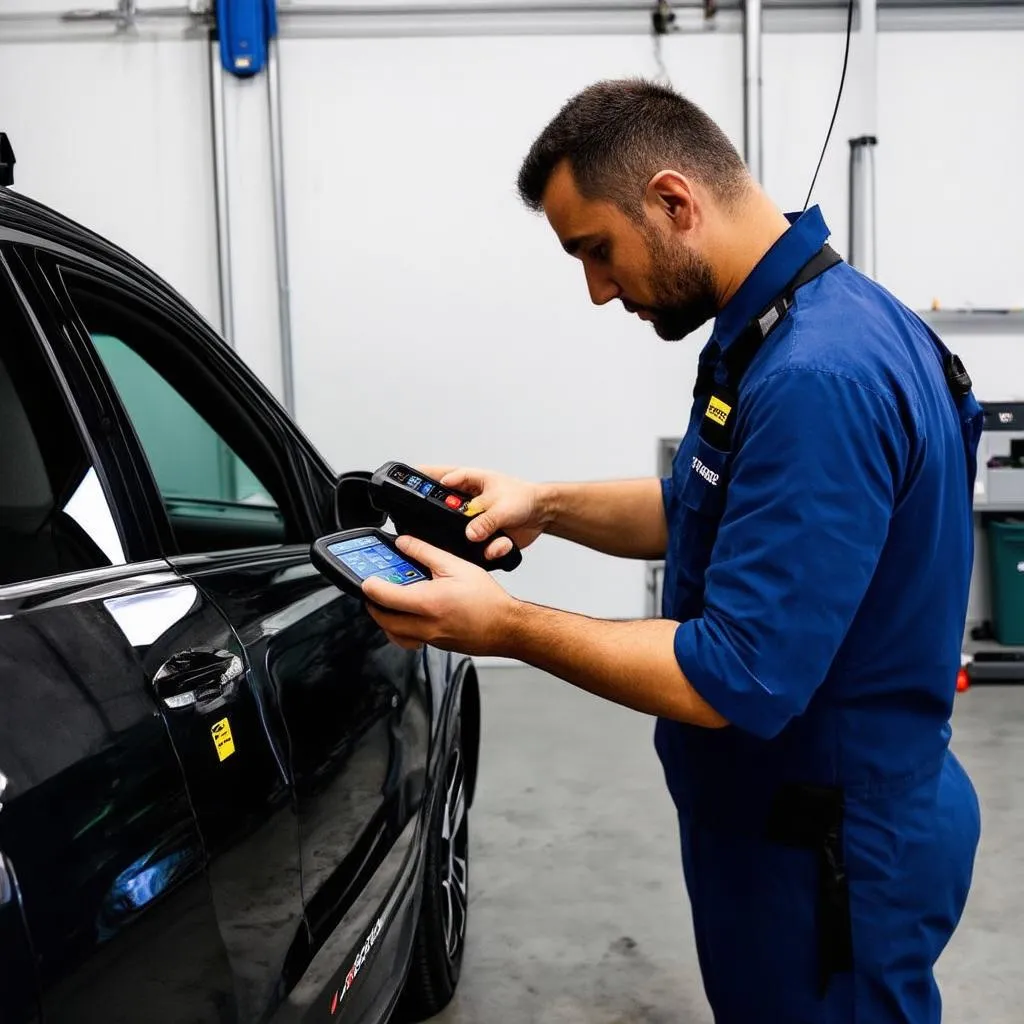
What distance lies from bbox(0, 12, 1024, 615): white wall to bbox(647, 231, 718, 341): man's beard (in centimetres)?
418

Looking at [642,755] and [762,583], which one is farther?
[642,755]

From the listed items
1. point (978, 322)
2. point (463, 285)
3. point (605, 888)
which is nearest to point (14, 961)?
point (605, 888)

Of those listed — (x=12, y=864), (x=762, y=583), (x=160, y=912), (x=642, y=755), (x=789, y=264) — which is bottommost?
(x=642, y=755)

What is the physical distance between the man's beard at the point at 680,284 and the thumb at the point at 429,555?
399 mm

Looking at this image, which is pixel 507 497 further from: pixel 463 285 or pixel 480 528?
pixel 463 285

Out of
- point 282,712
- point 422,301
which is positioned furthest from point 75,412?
point 422,301

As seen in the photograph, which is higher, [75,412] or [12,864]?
[75,412]

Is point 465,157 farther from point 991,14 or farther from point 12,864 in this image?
point 12,864

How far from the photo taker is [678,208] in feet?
4.29

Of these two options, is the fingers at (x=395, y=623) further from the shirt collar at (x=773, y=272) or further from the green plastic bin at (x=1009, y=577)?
the green plastic bin at (x=1009, y=577)

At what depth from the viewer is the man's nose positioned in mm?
1401

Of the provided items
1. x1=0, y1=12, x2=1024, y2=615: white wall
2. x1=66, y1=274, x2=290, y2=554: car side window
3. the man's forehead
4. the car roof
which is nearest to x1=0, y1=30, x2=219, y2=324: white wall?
x1=0, y1=12, x2=1024, y2=615: white wall

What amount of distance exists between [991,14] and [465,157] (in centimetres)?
262

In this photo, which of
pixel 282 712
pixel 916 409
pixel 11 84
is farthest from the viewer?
pixel 11 84
